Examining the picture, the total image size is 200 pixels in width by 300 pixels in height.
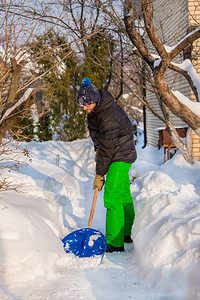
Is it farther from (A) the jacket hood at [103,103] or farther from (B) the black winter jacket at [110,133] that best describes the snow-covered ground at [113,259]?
(A) the jacket hood at [103,103]

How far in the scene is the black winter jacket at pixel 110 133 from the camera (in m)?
3.74

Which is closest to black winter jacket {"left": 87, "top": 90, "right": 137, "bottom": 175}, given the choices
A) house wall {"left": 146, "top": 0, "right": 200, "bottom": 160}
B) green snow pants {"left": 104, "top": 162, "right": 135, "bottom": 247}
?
green snow pants {"left": 104, "top": 162, "right": 135, "bottom": 247}

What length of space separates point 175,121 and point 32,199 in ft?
24.9

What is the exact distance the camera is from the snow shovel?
368 cm

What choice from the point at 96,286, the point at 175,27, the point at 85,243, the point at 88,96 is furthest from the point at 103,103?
the point at 175,27

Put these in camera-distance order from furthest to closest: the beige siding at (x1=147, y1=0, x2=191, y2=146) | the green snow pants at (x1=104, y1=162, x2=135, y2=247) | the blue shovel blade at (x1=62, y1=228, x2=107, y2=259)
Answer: the beige siding at (x1=147, y1=0, x2=191, y2=146), the green snow pants at (x1=104, y1=162, x2=135, y2=247), the blue shovel blade at (x1=62, y1=228, x2=107, y2=259)

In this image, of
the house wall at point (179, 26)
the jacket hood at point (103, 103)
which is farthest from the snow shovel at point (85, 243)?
the house wall at point (179, 26)

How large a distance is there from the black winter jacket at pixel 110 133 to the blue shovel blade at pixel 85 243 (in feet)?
2.49

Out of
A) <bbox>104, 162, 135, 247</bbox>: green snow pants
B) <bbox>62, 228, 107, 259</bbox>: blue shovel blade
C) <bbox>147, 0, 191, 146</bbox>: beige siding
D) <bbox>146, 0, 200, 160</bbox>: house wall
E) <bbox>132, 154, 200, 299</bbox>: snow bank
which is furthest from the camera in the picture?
<bbox>147, 0, 191, 146</bbox>: beige siding

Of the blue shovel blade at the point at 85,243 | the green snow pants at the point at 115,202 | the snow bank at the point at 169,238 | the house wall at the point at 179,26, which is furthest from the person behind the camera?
the house wall at the point at 179,26

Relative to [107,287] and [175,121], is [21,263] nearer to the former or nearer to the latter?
[107,287]

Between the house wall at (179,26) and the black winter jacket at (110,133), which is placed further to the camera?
the house wall at (179,26)

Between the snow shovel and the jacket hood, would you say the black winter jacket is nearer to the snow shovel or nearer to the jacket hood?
the jacket hood

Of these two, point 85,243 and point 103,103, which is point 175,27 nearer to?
point 103,103
